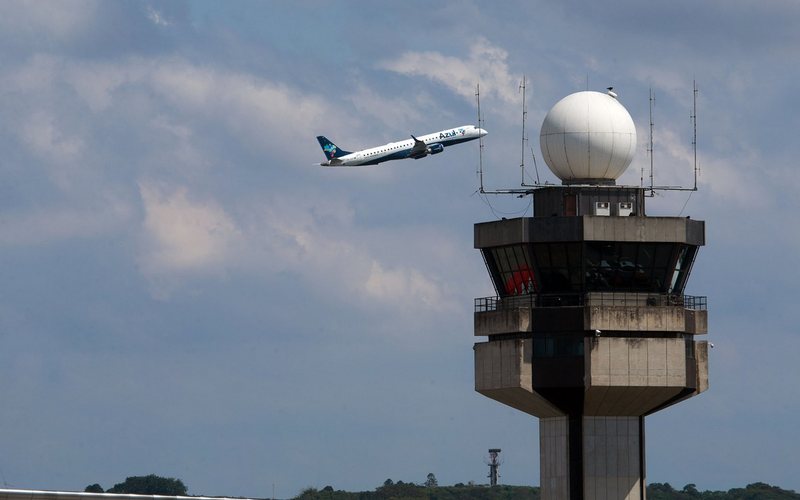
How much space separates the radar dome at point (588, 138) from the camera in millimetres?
72438

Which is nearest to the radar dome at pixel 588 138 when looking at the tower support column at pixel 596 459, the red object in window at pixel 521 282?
the red object in window at pixel 521 282

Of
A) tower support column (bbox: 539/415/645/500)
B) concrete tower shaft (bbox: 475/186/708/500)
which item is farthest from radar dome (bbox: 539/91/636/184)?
tower support column (bbox: 539/415/645/500)

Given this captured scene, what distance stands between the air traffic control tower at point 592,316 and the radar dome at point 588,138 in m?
0.05

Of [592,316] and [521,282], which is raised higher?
[521,282]

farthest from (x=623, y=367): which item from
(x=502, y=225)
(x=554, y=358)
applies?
(x=502, y=225)

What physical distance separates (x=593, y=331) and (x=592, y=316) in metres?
0.70

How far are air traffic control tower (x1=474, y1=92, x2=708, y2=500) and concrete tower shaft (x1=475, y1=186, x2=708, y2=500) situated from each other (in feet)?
0.22

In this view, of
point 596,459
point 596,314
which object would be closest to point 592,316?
point 596,314

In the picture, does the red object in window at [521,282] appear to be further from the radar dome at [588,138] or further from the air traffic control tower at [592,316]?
the radar dome at [588,138]

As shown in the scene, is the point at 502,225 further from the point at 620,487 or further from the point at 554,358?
the point at 620,487

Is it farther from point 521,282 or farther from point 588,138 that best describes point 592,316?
point 588,138

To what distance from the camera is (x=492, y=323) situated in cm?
7375

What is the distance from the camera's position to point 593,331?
71.2m

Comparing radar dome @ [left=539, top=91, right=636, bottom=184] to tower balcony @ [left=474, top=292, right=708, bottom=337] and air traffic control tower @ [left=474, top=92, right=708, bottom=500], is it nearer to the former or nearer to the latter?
air traffic control tower @ [left=474, top=92, right=708, bottom=500]
